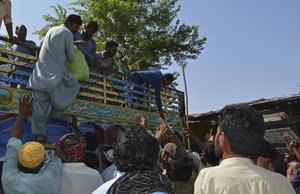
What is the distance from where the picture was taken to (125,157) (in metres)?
1.95

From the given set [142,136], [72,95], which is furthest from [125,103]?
[142,136]

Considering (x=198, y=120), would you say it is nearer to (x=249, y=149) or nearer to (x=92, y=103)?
(x=92, y=103)

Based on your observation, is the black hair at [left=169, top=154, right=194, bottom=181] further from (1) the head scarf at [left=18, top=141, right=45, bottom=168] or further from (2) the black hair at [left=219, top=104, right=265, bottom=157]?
(2) the black hair at [left=219, top=104, right=265, bottom=157]

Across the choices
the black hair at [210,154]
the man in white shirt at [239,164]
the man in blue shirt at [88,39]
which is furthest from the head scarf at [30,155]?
the man in blue shirt at [88,39]

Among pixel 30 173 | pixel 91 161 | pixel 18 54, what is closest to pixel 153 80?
pixel 18 54

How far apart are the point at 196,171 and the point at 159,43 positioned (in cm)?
1169

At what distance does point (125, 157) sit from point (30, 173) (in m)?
1.01

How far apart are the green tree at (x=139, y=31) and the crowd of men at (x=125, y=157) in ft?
33.3

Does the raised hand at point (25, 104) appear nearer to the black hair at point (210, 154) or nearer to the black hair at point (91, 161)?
the black hair at point (91, 161)

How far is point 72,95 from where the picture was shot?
4.76 m

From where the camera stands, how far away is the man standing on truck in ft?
14.5

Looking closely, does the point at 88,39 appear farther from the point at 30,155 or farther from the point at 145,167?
the point at 145,167

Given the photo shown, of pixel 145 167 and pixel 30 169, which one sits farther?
pixel 30 169

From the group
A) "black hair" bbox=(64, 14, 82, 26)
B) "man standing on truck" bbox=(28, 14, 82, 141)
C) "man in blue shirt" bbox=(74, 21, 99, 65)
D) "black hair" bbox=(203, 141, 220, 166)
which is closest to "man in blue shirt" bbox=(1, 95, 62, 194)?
"black hair" bbox=(203, 141, 220, 166)
